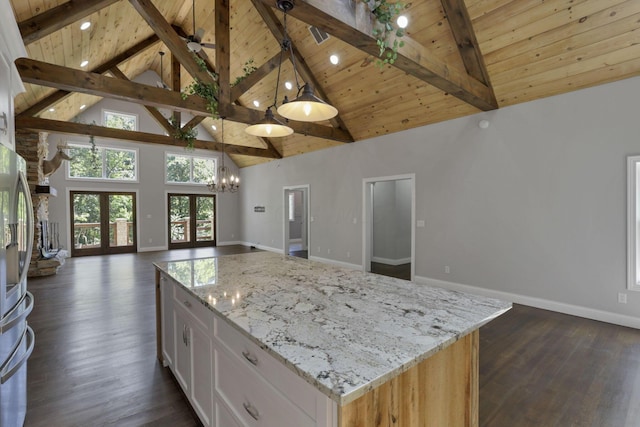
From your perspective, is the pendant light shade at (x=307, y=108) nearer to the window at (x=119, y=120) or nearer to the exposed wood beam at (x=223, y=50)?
the exposed wood beam at (x=223, y=50)

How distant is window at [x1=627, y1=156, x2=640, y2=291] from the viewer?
3396mm

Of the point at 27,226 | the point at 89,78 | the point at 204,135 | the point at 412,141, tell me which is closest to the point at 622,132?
the point at 412,141

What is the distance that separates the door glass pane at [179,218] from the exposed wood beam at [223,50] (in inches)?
247

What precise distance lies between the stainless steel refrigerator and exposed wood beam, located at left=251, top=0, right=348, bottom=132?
443cm

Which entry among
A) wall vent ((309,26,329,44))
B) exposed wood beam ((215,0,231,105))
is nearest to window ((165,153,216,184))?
exposed wood beam ((215,0,231,105))

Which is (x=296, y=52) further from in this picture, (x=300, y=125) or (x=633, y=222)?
(x=633, y=222)

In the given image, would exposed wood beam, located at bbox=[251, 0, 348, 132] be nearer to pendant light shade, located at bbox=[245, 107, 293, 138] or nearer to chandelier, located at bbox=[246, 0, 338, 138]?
pendant light shade, located at bbox=[245, 107, 293, 138]

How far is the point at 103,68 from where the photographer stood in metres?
6.27

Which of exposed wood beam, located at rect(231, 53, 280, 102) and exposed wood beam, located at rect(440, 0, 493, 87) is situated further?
exposed wood beam, located at rect(231, 53, 280, 102)

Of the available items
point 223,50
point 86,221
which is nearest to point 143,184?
point 86,221

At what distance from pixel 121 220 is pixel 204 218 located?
2501 millimetres

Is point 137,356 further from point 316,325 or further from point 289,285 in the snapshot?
point 316,325

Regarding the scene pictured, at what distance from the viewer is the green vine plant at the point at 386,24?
2471mm

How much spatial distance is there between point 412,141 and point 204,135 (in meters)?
7.55
